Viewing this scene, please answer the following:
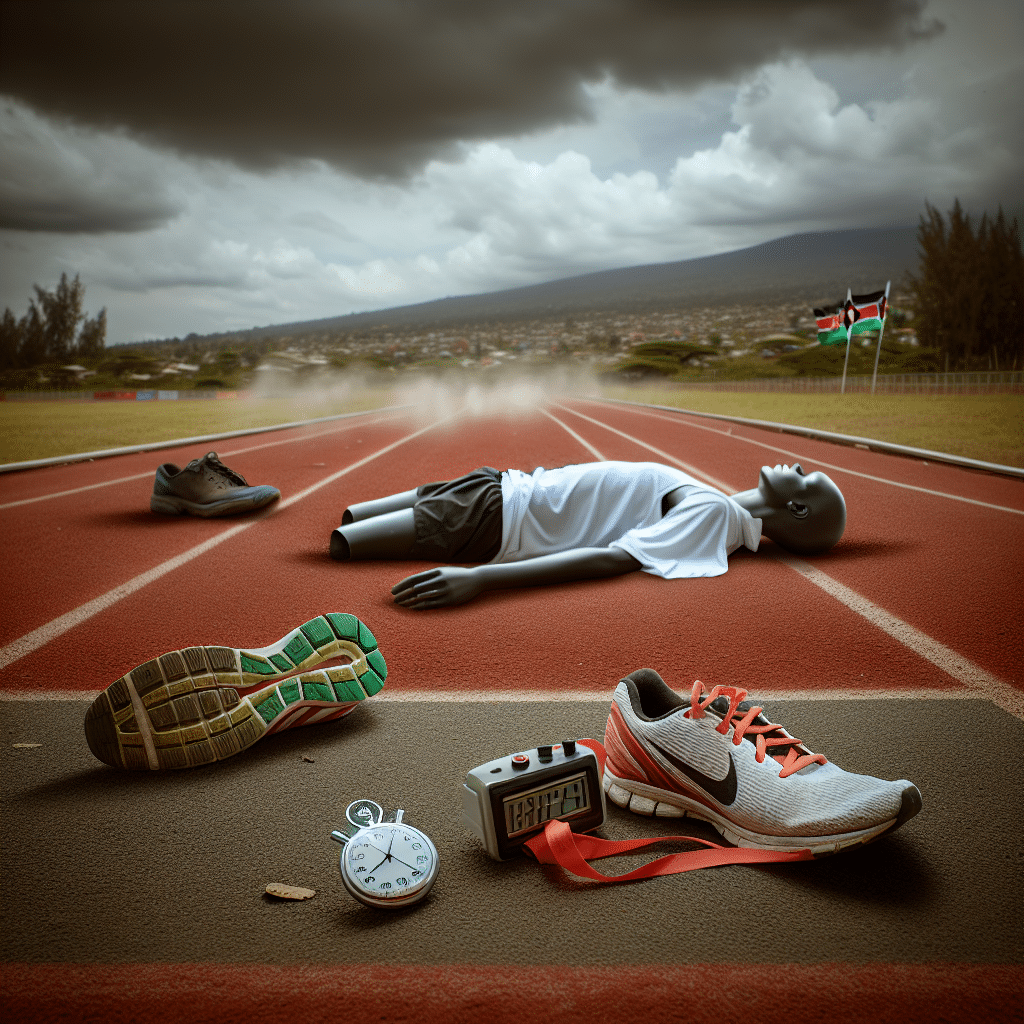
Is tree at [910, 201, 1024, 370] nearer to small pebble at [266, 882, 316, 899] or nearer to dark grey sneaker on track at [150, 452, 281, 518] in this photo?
dark grey sneaker on track at [150, 452, 281, 518]

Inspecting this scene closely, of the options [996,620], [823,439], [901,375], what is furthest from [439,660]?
[901,375]

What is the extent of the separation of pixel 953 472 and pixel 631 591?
648 centimetres

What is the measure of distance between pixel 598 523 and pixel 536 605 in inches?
29.0

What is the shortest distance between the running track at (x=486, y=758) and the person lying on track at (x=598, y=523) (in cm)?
17

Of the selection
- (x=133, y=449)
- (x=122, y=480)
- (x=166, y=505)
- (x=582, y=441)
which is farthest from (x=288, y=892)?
(x=582, y=441)

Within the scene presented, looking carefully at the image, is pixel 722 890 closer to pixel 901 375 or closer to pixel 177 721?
pixel 177 721

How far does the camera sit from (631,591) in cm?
388

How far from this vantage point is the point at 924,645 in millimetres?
3133

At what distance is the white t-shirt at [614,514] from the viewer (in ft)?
12.9

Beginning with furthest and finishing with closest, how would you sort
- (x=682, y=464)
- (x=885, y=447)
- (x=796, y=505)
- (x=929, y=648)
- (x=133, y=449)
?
(x=133, y=449), (x=885, y=447), (x=682, y=464), (x=796, y=505), (x=929, y=648)

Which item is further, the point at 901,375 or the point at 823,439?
the point at 901,375

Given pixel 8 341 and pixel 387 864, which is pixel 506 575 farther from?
pixel 8 341

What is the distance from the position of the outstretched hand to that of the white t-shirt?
56 cm

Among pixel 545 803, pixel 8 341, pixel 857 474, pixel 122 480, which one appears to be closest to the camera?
pixel 545 803
